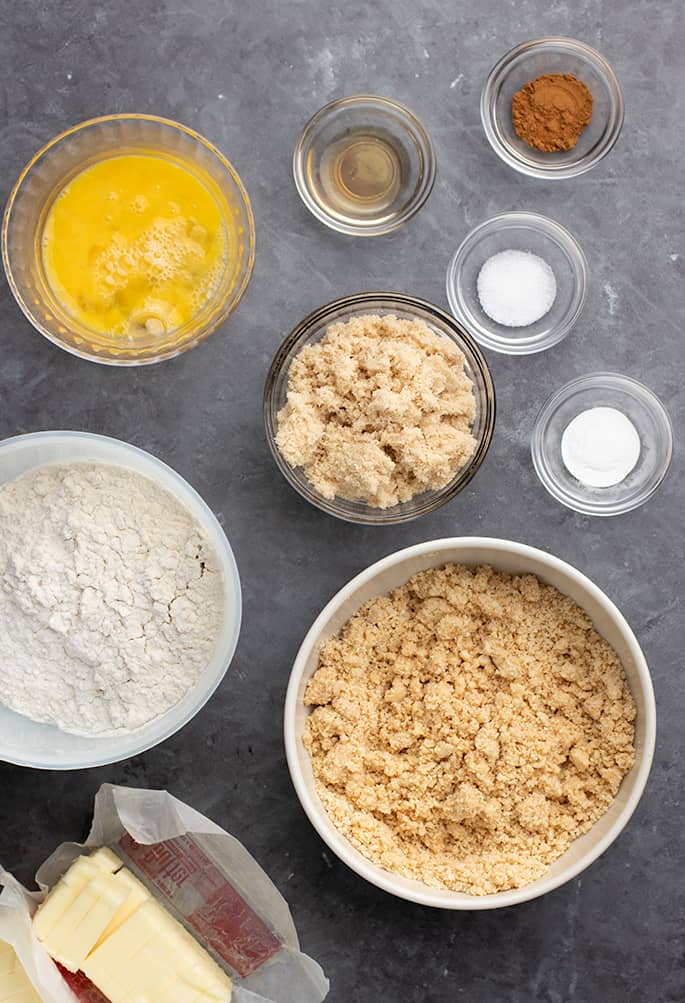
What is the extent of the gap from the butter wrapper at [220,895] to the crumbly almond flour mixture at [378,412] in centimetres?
92

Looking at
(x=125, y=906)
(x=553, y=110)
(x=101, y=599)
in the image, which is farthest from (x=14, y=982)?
(x=553, y=110)

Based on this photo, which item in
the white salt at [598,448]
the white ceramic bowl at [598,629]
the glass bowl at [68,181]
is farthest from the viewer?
the white salt at [598,448]

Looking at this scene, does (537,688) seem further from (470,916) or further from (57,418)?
(57,418)

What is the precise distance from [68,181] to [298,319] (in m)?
0.66

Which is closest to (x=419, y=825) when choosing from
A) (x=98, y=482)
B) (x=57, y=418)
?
(x=98, y=482)

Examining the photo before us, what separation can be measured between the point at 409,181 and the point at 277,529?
963 millimetres

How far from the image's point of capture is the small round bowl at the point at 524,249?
7.84 ft

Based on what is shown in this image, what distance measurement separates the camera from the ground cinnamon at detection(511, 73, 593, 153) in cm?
237

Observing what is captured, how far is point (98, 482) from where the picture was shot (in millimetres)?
2174

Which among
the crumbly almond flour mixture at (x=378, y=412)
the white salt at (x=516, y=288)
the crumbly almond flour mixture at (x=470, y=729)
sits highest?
the white salt at (x=516, y=288)

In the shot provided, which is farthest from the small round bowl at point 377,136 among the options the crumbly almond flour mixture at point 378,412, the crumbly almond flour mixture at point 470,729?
the crumbly almond flour mixture at point 470,729

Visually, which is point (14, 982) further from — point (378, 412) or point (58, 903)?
point (378, 412)

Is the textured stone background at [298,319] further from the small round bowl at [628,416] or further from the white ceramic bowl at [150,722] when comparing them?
the white ceramic bowl at [150,722]

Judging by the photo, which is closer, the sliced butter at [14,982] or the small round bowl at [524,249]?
the sliced butter at [14,982]
